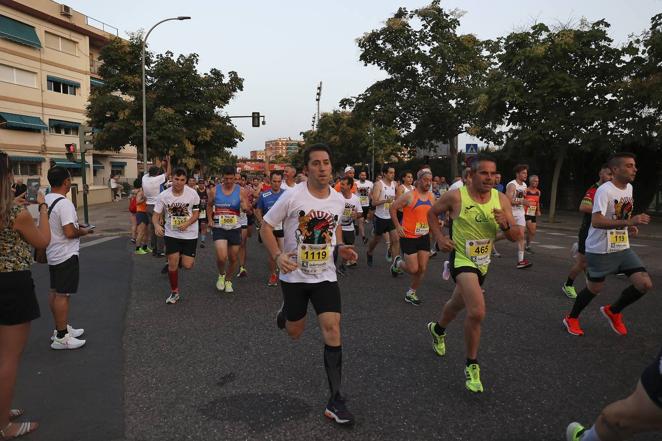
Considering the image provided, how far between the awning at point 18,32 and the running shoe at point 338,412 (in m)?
36.6

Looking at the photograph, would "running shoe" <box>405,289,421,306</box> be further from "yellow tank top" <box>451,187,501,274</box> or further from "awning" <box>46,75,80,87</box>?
"awning" <box>46,75,80,87</box>

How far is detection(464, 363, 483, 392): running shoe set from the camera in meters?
3.78

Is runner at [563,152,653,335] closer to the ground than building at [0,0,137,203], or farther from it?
closer to the ground

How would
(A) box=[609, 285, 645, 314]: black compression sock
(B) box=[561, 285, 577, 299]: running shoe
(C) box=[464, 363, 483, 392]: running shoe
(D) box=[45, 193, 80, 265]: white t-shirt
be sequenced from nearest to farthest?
(C) box=[464, 363, 483, 392]: running shoe, (D) box=[45, 193, 80, 265]: white t-shirt, (A) box=[609, 285, 645, 314]: black compression sock, (B) box=[561, 285, 577, 299]: running shoe

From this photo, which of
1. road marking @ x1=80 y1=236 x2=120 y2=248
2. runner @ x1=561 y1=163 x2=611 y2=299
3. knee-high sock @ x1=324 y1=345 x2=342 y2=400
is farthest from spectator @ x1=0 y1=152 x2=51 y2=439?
road marking @ x1=80 y1=236 x2=120 y2=248

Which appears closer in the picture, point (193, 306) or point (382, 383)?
point (382, 383)

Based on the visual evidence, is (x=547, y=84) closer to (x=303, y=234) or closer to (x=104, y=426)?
(x=303, y=234)

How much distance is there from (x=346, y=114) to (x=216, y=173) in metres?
26.9

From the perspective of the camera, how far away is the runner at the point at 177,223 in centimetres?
668

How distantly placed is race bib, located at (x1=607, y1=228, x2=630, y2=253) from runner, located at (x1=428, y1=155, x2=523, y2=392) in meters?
1.69

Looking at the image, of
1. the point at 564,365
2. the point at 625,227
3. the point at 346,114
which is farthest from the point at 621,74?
the point at 346,114

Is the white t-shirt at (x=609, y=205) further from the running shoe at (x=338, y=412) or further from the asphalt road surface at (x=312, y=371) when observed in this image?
the running shoe at (x=338, y=412)

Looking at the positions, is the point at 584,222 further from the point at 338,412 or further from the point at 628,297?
the point at 338,412

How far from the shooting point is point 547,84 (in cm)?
1856
